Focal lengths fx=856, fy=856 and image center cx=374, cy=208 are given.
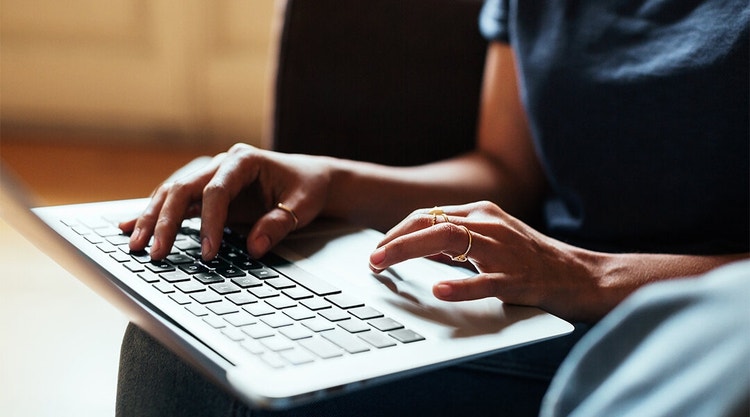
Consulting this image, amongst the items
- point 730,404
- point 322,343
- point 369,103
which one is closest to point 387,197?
point 369,103

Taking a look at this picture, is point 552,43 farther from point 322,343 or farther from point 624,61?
point 322,343

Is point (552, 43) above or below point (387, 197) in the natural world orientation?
above

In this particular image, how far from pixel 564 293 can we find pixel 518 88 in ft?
1.21

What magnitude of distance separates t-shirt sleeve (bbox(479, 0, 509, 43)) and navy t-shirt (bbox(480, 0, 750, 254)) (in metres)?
0.02

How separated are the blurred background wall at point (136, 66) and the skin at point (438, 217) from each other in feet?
6.40

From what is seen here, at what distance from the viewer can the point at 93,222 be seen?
71 cm

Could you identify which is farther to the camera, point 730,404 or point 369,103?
point 369,103

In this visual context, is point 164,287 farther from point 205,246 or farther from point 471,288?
point 471,288

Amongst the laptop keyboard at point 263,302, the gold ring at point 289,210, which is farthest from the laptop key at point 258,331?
the gold ring at point 289,210

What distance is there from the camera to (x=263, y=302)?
0.55m

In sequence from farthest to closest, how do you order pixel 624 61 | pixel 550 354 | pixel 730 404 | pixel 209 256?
pixel 624 61 < pixel 550 354 < pixel 209 256 < pixel 730 404

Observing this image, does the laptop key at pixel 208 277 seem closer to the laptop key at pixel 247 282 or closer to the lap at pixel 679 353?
the laptop key at pixel 247 282

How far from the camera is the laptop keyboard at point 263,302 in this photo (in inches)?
18.8

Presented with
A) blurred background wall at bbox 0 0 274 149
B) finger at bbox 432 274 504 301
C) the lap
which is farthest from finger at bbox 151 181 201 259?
blurred background wall at bbox 0 0 274 149
